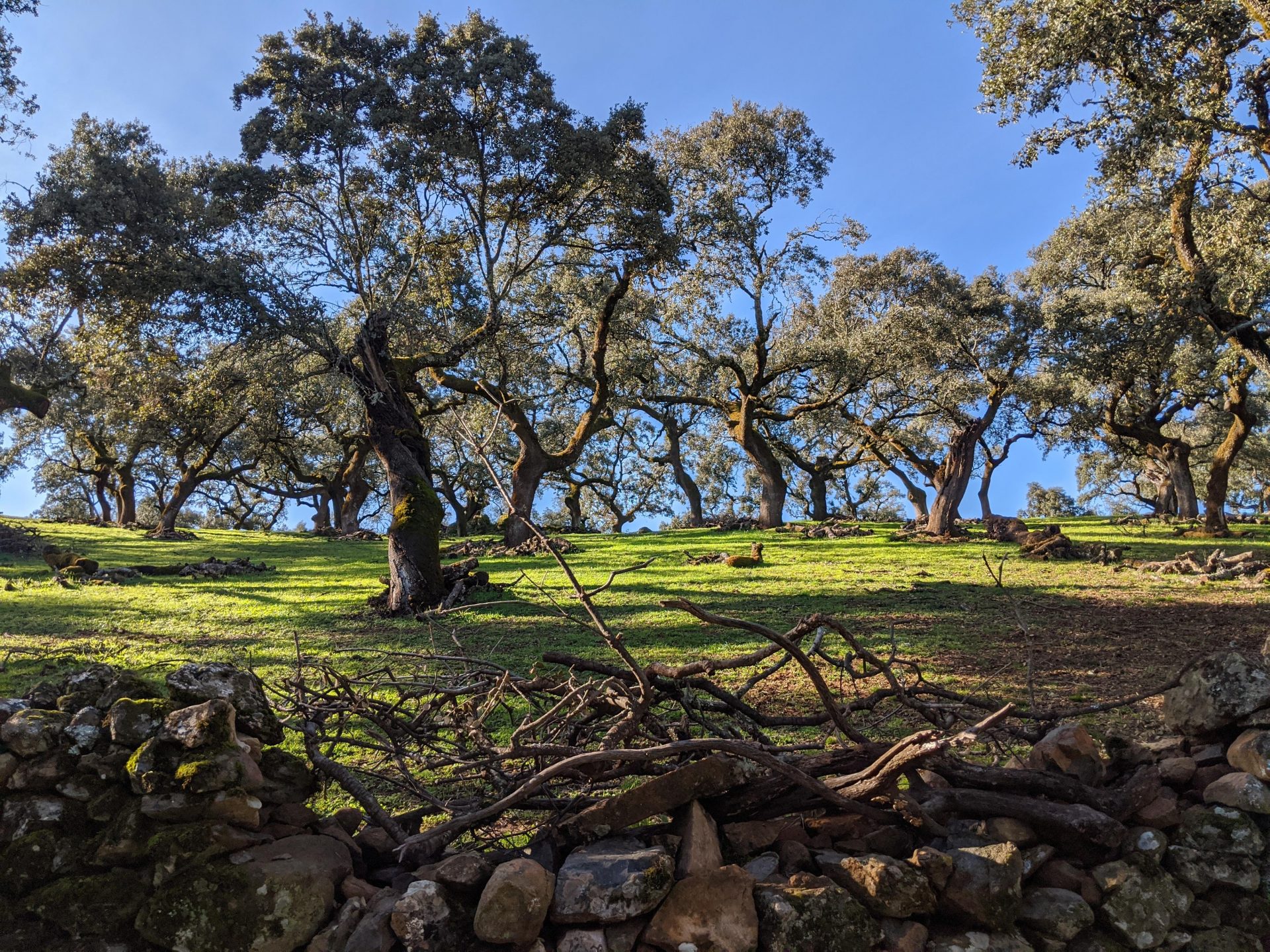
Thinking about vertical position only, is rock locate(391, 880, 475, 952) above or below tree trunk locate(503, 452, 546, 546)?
below

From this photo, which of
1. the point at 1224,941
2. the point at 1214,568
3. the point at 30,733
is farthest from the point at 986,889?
the point at 1214,568

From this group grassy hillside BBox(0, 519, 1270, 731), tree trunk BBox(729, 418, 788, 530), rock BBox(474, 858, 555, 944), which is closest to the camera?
rock BBox(474, 858, 555, 944)

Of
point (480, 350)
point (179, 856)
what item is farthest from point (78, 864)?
point (480, 350)

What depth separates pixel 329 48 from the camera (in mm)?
16344

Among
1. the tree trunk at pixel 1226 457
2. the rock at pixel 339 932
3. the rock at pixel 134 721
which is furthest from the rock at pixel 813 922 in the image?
the tree trunk at pixel 1226 457

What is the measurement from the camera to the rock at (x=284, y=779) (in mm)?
3227

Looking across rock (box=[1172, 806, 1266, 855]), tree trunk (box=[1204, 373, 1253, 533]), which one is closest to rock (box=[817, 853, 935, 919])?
rock (box=[1172, 806, 1266, 855])

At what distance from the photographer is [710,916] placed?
272 centimetres

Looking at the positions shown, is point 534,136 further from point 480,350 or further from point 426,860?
point 426,860

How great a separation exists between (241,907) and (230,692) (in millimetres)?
1008

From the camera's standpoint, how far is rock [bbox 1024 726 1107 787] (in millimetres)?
3555

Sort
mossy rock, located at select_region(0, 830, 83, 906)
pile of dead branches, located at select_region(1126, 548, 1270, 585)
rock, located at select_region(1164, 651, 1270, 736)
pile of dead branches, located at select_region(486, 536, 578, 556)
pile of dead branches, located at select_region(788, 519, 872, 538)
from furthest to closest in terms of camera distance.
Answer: pile of dead branches, located at select_region(788, 519, 872, 538) < pile of dead branches, located at select_region(486, 536, 578, 556) < pile of dead branches, located at select_region(1126, 548, 1270, 585) < rock, located at select_region(1164, 651, 1270, 736) < mossy rock, located at select_region(0, 830, 83, 906)

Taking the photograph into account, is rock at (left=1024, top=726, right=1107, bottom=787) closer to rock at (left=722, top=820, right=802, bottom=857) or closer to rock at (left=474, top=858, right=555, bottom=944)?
rock at (left=722, top=820, right=802, bottom=857)

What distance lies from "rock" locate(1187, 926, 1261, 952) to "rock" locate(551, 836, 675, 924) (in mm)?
2231
